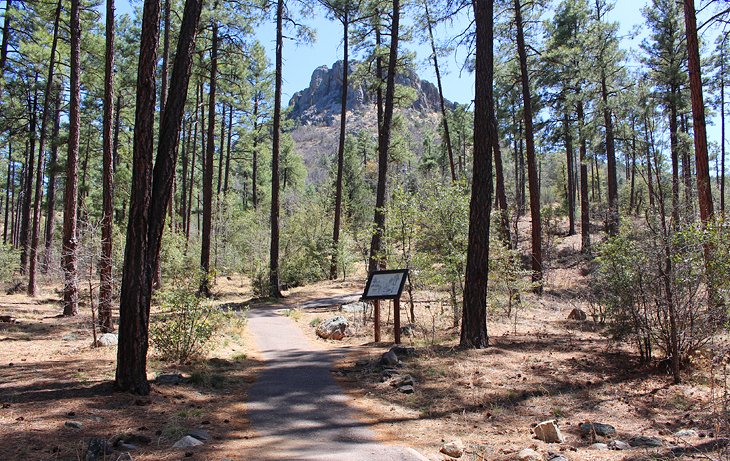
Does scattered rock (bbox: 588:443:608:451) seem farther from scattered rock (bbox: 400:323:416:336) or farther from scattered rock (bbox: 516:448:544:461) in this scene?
scattered rock (bbox: 400:323:416:336)

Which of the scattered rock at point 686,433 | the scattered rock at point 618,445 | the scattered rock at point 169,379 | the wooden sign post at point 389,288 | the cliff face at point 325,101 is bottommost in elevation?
the scattered rock at point 686,433

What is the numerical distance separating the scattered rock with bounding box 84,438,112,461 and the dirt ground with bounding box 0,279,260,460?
0.26ft

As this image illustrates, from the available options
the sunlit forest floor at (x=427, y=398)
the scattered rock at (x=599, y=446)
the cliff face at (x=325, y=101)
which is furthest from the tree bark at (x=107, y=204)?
the cliff face at (x=325, y=101)

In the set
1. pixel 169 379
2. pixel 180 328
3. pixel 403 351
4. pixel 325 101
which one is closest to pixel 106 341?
pixel 180 328

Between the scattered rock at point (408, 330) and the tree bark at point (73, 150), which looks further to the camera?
the tree bark at point (73, 150)

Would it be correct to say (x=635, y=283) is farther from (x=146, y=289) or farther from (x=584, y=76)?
(x=584, y=76)

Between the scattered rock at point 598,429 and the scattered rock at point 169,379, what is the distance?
5155mm

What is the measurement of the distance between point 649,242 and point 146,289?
6.98 meters

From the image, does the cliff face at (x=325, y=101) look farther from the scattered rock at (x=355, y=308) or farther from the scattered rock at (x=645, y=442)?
the scattered rock at (x=645, y=442)

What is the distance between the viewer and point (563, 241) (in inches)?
1079

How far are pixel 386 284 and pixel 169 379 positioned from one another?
440cm

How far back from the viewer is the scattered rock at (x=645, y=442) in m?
4.64

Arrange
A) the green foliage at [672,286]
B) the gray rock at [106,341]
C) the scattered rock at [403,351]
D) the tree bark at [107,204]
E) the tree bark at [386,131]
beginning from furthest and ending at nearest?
the tree bark at [386,131] → the tree bark at [107,204] → the gray rock at [106,341] → the scattered rock at [403,351] → the green foliage at [672,286]

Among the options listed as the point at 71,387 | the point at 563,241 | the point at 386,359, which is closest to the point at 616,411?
the point at 386,359
